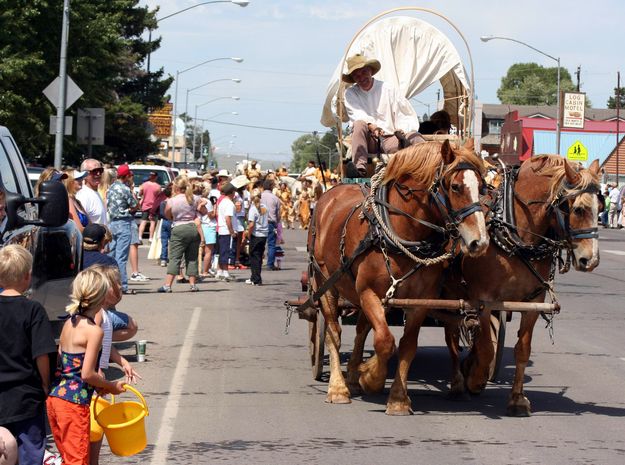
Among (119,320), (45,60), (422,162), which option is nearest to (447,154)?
(422,162)

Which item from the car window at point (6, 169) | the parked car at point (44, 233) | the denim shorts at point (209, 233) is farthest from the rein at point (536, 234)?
the denim shorts at point (209, 233)

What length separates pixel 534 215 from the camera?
9.61 m

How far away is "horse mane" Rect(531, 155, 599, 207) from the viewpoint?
924 cm

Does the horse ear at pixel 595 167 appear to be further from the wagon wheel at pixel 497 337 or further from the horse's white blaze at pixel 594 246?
the wagon wheel at pixel 497 337

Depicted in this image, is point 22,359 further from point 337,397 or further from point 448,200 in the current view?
point 337,397

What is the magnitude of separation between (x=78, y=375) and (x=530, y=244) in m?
4.51

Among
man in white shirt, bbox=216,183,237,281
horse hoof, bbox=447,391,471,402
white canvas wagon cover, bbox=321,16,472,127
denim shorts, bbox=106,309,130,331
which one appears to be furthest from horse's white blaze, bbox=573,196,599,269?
man in white shirt, bbox=216,183,237,281

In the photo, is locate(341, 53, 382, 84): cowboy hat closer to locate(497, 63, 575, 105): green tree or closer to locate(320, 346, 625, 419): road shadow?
locate(320, 346, 625, 419): road shadow

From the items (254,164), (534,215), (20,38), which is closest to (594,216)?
(534,215)

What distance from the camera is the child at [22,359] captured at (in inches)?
228

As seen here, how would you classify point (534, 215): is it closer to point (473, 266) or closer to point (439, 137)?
point (473, 266)

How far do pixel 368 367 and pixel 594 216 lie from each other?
220 centimetres

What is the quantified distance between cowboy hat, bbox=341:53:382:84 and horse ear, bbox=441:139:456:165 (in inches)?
103

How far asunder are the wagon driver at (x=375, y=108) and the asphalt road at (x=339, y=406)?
7.65ft
